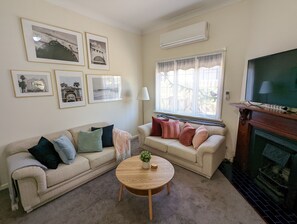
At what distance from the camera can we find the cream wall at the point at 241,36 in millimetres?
1839

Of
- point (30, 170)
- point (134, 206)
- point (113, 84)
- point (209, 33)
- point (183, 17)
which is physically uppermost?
point (183, 17)

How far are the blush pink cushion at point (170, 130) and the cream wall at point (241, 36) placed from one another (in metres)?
0.96

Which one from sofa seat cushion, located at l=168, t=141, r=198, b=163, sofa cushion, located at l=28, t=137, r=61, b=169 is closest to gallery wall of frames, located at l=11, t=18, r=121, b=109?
sofa cushion, located at l=28, t=137, r=61, b=169

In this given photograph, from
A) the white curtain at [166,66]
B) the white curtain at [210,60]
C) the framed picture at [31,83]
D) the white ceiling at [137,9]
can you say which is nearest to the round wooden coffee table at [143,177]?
the framed picture at [31,83]

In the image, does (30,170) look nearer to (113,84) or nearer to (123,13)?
(113,84)

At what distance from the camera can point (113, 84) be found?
3.49 meters

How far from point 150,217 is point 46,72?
2706 mm

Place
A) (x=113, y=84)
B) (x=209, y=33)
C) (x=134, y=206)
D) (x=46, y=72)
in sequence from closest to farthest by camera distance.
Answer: (x=134, y=206) → (x=46, y=72) → (x=209, y=33) → (x=113, y=84)

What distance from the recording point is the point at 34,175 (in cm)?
171

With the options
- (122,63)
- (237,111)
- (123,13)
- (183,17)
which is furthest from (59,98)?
(237,111)

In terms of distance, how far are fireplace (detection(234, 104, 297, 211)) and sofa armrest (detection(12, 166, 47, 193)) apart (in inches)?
115

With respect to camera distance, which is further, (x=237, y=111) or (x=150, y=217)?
(x=237, y=111)

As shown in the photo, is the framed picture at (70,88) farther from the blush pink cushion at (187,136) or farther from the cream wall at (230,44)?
the cream wall at (230,44)

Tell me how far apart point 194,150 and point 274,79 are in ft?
4.93
